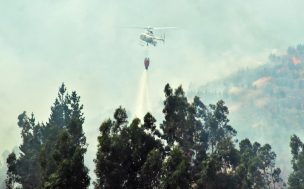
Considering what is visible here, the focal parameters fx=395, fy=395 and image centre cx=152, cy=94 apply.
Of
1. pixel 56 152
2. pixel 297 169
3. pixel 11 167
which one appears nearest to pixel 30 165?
pixel 11 167

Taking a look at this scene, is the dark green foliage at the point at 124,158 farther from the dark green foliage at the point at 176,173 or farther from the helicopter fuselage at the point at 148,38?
the helicopter fuselage at the point at 148,38

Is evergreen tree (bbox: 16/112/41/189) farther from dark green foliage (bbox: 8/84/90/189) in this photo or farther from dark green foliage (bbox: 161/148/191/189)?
dark green foliage (bbox: 161/148/191/189)

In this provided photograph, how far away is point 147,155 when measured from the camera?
52.4 meters

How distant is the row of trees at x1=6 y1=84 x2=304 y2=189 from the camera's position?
160 feet

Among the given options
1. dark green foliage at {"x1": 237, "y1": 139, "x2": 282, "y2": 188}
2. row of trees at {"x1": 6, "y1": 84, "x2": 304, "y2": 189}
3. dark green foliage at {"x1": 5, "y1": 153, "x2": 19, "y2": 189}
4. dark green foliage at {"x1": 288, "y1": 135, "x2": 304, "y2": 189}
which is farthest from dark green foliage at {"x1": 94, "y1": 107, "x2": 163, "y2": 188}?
dark green foliage at {"x1": 288, "y1": 135, "x2": 304, "y2": 189}

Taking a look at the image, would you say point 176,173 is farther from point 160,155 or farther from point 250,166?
point 250,166

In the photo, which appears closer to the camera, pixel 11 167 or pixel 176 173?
pixel 176 173

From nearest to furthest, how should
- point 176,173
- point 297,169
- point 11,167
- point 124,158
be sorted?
point 176,173
point 124,158
point 11,167
point 297,169

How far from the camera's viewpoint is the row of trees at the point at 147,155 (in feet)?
160

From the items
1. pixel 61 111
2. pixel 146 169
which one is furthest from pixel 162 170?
pixel 61 111

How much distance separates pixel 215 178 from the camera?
62594 mm

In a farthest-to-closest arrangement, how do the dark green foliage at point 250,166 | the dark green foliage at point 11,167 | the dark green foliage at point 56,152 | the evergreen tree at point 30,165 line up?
the evergreen tree at point 30,165 → the dark green foliage at point 11,167 → the dark green foliage at point 250,166 → the dark green foliage at point 56,152

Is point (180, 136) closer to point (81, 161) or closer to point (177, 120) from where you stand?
point (177, 120)

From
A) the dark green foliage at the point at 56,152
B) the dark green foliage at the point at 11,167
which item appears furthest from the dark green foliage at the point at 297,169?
the dark green foliage at the point at 11,167
